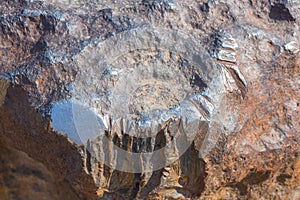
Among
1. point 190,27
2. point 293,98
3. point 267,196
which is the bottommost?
point 267,196

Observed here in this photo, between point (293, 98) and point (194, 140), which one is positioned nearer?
point (194, 140)

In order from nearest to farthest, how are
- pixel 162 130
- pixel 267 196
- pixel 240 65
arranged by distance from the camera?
pixel 162 130 < pixel 240 65 < pixel 267 196

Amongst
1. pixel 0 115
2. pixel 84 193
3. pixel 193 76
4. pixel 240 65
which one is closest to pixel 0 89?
pixel 0 115

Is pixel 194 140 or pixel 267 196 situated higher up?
pixel 194 140

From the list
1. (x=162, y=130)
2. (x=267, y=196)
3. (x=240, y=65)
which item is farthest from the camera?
(x=267, y=196)

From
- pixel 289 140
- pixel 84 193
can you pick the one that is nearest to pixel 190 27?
pixel 289 140

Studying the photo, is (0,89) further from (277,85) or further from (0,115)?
(277,85)
